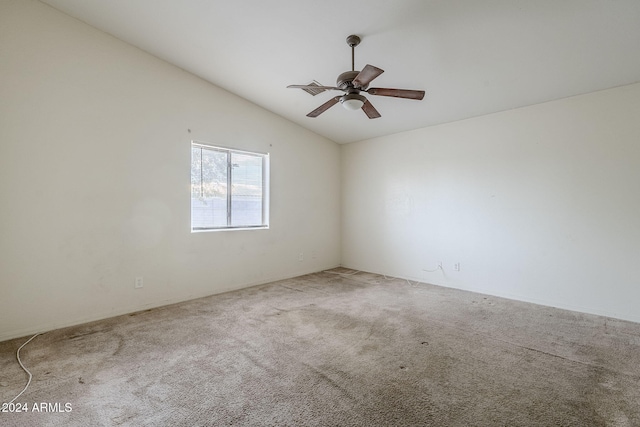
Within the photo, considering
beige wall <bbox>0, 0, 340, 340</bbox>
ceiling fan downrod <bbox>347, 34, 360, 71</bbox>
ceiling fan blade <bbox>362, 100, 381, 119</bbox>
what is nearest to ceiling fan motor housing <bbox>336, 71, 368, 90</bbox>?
ceiling fan blade <bbox>362, 100, 381, 119</bbox>

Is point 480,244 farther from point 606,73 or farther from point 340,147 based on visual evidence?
point 340,147

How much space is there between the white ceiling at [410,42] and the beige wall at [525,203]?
0.40m

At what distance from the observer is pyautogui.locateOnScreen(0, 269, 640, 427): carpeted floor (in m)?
1.71

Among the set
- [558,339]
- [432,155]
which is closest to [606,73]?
[432,155]

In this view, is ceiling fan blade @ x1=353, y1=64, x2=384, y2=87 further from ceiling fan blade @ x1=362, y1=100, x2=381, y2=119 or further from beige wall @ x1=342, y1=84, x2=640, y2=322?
beige wall @ x1=342, y1=84, x2=640, y2=322

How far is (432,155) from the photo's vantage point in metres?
4.68

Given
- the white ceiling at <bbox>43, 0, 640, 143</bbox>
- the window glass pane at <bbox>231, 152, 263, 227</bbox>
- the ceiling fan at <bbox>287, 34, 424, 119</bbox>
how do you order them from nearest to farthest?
the white ceiling at <bbox>43, 0, 640, 143</bbox>
the ceiling fan at <bbox>287, 34, 424, 119</bbox>
the window glass pane at <bbox>231, 152, 263, 227</bbox>

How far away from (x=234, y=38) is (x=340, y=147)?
3.26 metres

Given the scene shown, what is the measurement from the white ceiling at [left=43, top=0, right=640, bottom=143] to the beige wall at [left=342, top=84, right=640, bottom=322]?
402 mm

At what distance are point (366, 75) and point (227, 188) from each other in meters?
2.74

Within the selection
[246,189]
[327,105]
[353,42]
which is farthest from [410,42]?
[246,189]

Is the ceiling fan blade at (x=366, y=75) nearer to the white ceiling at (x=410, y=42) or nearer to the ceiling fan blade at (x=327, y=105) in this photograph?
the ceiling fan blade at (x=327, y=105)

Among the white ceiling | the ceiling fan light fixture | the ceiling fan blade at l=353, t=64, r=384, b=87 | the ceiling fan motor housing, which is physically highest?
the white ceiling

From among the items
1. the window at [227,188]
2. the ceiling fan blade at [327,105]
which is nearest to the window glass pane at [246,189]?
the window at [227,188]
